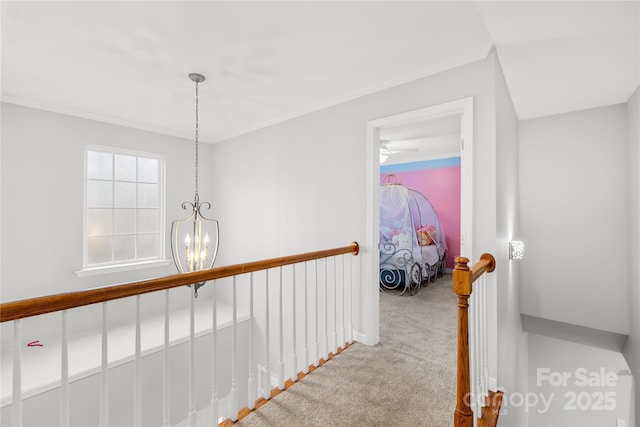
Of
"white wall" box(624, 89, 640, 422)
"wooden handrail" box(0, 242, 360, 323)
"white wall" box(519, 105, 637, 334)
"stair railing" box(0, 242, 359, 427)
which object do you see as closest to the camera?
"wooden handrail" box(0, 242, 360, 323)

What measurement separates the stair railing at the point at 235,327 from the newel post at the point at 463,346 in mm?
1028

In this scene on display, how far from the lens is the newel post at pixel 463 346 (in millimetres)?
1328

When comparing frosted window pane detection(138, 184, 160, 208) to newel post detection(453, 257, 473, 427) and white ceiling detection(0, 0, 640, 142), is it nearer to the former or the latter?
white ceiling detection(0, 0, 640, 142)

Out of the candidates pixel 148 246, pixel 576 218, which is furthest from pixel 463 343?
pixel 148 246

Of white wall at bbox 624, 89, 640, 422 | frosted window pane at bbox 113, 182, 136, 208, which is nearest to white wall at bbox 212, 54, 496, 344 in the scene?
frosted window pane at bbox 113, 182, 136, 208

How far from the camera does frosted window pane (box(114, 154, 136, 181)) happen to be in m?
3.67

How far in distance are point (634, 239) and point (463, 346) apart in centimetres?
273

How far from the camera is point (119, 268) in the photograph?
3.56 meters

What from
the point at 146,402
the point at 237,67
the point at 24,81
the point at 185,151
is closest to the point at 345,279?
the point at 237,67

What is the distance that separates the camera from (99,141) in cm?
343

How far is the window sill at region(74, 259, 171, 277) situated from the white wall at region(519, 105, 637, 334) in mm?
4767

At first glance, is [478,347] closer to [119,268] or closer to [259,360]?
[259,360]

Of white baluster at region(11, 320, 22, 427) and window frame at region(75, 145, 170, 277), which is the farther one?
window frame at region(75, 145, 170, 277)

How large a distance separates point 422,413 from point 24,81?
409 cm
